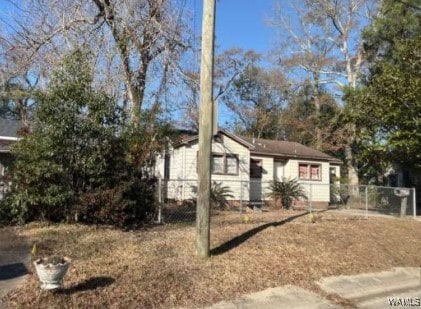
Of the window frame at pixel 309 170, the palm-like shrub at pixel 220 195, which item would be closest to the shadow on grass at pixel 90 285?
the palm-like shrub at pixel 220 195

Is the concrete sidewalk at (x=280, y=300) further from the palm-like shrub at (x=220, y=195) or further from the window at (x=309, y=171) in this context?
the window at (x=309, y=171)

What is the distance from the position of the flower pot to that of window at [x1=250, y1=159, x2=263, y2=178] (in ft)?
68.5

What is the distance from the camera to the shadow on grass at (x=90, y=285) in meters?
7.15

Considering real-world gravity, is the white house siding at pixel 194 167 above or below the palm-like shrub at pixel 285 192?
above

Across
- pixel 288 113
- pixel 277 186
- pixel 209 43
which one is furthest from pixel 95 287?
pixel 288 113

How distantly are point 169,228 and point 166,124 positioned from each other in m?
3.12

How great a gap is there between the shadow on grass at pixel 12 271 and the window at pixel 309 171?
22191 millimetres

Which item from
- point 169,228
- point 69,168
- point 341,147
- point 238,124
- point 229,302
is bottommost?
point 229,302

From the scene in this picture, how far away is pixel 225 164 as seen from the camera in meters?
25.0

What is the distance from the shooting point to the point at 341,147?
40375 mm

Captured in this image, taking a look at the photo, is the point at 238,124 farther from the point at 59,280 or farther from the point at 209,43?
the point at 59,280

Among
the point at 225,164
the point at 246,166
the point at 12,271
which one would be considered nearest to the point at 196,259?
the point at 12,271

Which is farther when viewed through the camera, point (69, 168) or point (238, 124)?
point (238, 124)

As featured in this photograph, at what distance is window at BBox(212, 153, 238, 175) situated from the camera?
24.8 metres
